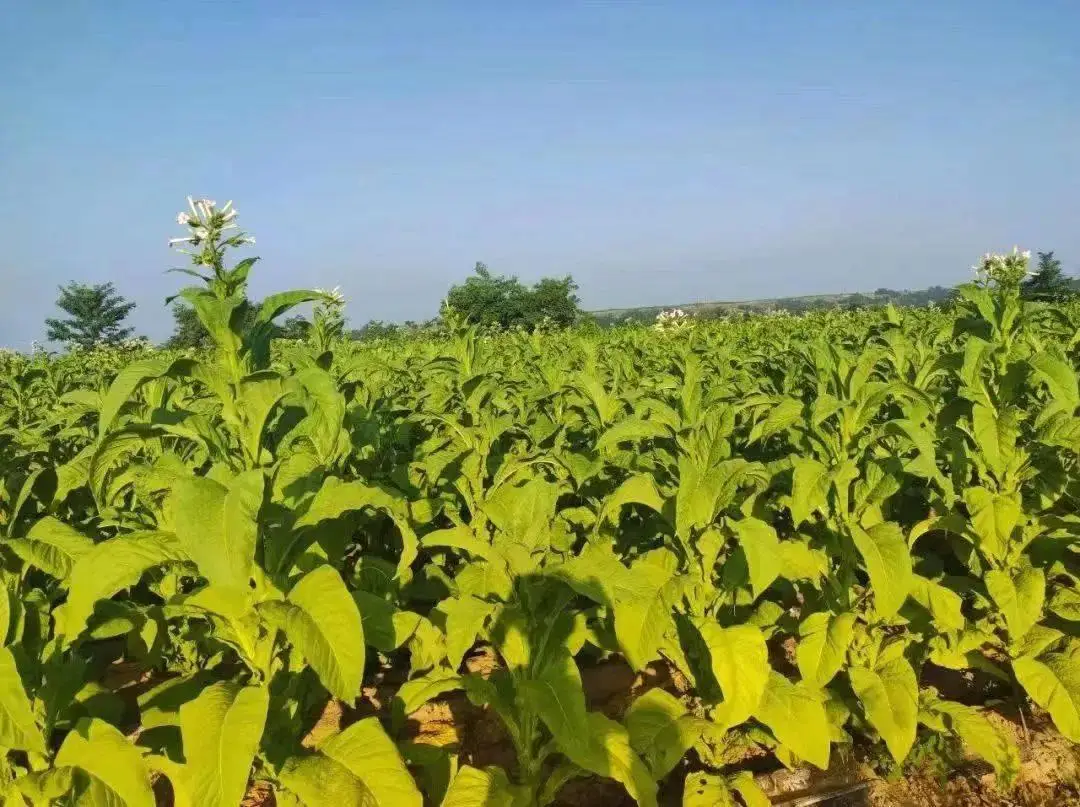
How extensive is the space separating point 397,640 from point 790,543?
168 centimetres

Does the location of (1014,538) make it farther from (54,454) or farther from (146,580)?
(54,454)

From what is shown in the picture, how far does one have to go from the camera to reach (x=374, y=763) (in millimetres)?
2428

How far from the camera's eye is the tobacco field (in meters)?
2.34

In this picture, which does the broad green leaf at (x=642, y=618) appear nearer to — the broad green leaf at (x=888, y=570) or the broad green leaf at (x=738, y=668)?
the broad green leaf at (x=738, y=668)

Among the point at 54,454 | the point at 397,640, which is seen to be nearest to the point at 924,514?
the point at 397,640

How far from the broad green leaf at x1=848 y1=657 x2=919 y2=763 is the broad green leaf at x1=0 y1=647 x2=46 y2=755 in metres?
A: 2.96

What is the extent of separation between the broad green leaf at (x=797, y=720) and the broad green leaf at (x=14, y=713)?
2.43m

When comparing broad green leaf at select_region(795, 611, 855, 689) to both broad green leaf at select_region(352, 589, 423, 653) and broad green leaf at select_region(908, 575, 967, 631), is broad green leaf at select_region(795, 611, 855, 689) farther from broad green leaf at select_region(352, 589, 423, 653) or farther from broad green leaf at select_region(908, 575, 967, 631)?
broad green leaf at select_region(352, 589, 423, 653)

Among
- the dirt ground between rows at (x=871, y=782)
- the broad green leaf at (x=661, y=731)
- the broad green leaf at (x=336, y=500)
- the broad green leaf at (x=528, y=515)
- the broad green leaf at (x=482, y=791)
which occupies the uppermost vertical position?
the broad green leaf at (x=336, y=500)

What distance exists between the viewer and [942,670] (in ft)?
13.4

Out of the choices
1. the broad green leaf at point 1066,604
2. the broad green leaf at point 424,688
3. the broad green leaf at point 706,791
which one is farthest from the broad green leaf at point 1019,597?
the broad green leaf at point 424,688

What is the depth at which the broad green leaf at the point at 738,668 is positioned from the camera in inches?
110

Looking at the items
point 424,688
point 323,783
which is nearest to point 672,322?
point 424,688

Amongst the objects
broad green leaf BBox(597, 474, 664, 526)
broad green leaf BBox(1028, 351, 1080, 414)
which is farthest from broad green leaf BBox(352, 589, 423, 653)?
broad green leaf BBox(1028, 351, 1080, 414)
